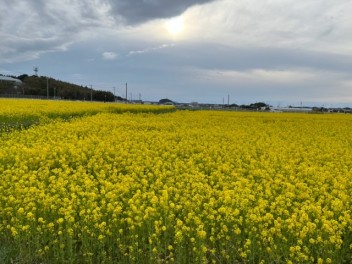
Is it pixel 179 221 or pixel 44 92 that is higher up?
pixel 44 92

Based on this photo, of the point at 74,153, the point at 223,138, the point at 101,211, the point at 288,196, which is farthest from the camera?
the point at 223,138

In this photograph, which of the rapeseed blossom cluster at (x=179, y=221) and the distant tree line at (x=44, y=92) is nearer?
the rapeseed blossom cluster at (x=179, y=221)

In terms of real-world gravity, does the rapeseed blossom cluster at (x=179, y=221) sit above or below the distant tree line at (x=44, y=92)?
below

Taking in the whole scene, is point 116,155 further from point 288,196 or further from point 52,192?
point 288,196

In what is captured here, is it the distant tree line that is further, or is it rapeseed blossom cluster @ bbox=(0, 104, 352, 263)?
the distant tree line

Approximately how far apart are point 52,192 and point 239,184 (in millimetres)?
3347

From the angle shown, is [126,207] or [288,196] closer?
[126,207]

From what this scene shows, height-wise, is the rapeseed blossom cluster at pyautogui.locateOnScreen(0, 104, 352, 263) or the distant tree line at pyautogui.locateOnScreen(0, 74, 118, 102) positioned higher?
the distant tree line at pyautogui.locateOnScreen(0, 74, 118, 102)

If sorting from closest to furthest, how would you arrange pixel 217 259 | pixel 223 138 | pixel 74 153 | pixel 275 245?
pixel 275 245
pixel 217 259
pixel 74 153
pixel 223 138

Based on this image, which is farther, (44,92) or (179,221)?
(44,92)

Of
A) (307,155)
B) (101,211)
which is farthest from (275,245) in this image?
(307,155)

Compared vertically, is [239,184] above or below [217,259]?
above

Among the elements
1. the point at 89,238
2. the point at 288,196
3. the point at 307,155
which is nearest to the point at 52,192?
the point at 89,238

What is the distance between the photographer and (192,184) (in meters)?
7.79
